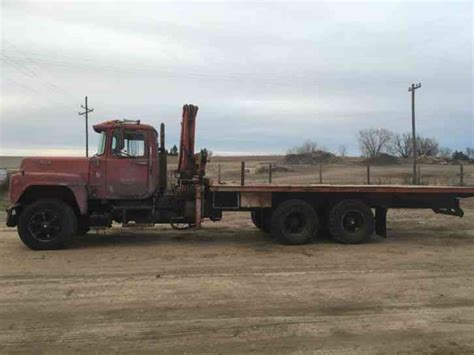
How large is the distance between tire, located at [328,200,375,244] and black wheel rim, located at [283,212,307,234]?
2.07 feet

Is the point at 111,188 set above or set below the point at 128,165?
below

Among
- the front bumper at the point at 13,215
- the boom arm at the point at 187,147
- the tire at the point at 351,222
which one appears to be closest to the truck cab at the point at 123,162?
the boom arm at the point at 187,147

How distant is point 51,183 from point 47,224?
2.85 ft

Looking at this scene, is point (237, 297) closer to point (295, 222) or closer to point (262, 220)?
point (295, 222)

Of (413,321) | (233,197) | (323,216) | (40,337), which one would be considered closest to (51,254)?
(233,197)

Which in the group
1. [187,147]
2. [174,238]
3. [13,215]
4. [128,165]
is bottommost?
[174,238]

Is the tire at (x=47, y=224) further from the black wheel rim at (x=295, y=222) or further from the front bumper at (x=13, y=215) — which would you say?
the black wheel rim at (x=295, y=222)

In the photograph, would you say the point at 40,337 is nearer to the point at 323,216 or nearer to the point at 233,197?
the point at 233,197

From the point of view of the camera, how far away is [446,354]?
5457mm

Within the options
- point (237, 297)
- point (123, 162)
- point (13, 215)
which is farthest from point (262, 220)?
point (237, 297)

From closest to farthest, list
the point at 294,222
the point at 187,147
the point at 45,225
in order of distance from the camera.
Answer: the point at 45,225 → the point at 294,222 → the point at 187,147

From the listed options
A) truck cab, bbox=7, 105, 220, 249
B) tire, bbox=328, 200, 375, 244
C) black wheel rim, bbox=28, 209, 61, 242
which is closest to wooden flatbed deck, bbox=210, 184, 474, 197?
tire, bbox=328, 200, 375, 244

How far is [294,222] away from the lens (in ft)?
41.3

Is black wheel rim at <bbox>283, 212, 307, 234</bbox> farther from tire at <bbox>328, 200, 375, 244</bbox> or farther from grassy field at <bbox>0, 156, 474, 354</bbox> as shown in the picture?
tire at <bbox>328, 200, 375, 244</bbox>
